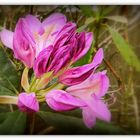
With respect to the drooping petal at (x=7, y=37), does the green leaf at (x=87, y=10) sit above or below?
above

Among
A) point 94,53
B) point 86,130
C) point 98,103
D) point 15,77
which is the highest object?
point 94,53

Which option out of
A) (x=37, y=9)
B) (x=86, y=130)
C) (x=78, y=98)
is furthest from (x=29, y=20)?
(x=86, y=130)

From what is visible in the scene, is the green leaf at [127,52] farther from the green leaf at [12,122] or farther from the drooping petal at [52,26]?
the green leaf at [12,122]

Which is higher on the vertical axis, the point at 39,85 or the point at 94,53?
the point at 94,53

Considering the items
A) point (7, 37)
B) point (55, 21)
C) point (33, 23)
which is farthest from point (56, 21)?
point (7, 37)

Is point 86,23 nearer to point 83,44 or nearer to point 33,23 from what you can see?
point 83,44

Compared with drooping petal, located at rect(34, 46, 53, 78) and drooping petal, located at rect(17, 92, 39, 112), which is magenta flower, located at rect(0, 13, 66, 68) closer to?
drooping petal, located at rect(34, 46, 53, 78)

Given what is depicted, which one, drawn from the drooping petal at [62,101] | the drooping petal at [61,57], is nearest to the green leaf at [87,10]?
the drooping petal at [61,57]

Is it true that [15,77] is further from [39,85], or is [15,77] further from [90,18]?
[90,18]
